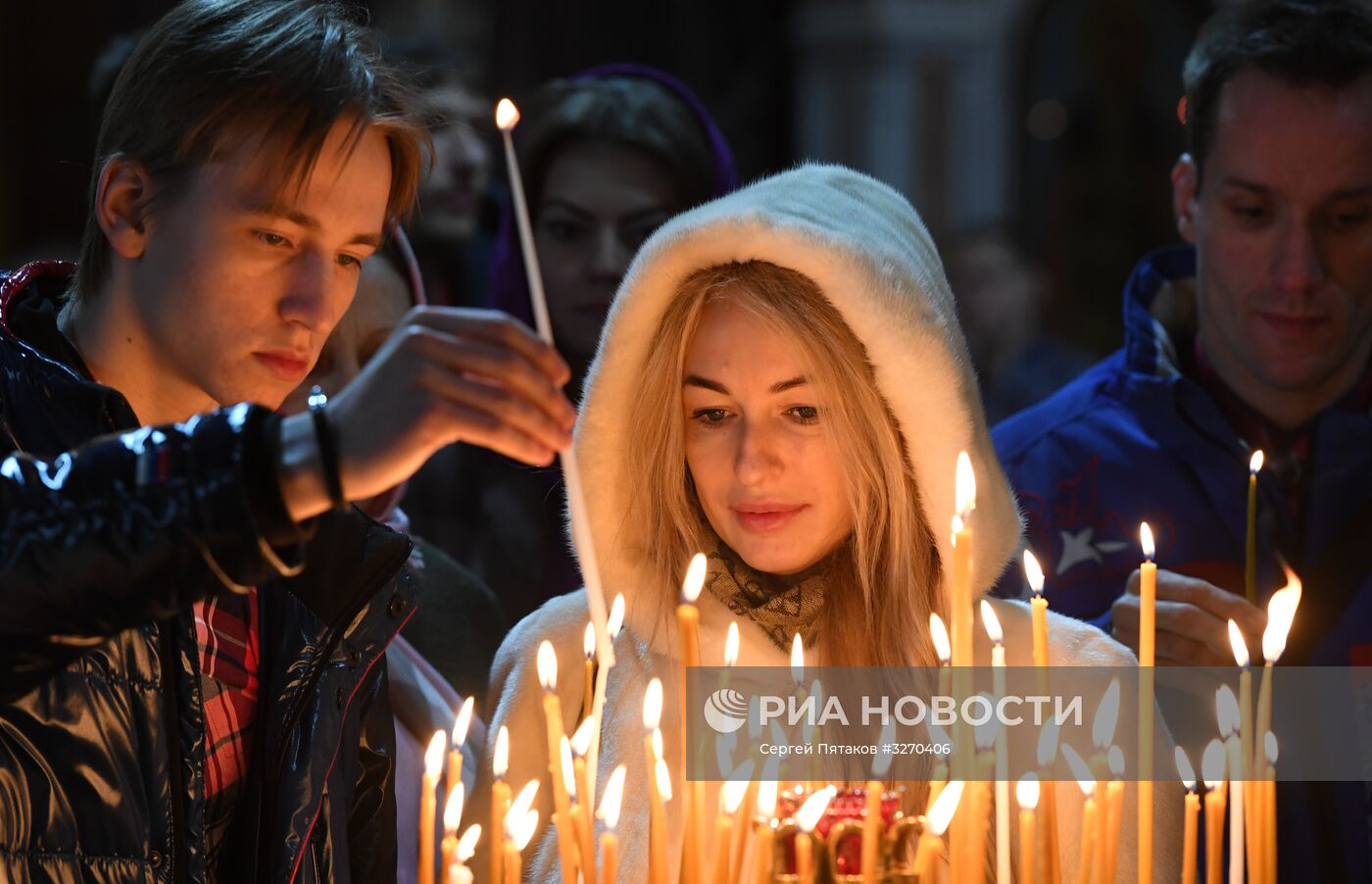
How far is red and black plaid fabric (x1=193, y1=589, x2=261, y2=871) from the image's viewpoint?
1.74 metres

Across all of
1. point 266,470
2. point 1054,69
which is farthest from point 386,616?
point 1054,69

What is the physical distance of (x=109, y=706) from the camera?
153 cm

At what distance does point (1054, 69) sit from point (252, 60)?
24.6 feet

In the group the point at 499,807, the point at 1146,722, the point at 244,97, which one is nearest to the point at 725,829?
the point at 499,807

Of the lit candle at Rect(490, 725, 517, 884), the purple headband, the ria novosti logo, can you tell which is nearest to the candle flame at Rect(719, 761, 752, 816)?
the lit candle at Rect(490, 725, 517, 884)

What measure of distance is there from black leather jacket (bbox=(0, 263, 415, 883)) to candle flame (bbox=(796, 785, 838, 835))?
1.58 feet

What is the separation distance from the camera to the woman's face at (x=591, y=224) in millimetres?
3004

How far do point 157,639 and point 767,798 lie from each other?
664 millimetres

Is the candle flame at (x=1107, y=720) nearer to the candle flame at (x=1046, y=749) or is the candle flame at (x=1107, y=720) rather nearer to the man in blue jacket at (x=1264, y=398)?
the candle flame at (x=1046, y=749)

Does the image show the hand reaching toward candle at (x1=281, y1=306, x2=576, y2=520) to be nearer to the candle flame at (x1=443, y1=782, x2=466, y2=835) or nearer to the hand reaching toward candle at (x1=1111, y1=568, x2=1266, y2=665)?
the candle flame at (x1=443, y1=782, x2=466, y2=835)

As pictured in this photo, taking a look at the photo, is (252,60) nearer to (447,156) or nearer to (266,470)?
(266,470)

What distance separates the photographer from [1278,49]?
8.27 feet

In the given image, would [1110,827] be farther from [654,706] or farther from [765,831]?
[654,706]

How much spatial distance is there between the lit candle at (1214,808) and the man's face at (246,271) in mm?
1000
